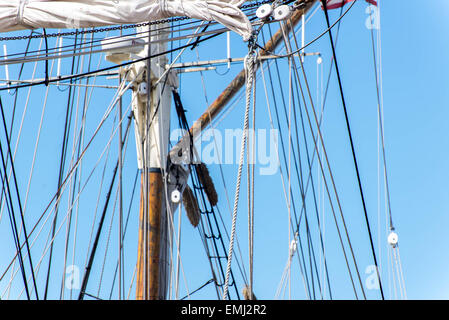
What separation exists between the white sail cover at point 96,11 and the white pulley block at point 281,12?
1.42 feet

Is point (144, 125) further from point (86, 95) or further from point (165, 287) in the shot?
point (165, 287)

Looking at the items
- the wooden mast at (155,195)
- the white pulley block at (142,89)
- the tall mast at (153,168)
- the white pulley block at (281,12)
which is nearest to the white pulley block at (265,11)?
the white pulley block at (281,12)

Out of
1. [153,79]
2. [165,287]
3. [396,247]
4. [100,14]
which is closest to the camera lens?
[100,14]

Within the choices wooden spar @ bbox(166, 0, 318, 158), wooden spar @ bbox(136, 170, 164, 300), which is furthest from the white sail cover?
wooden spar @ bbox(166, 0, 318, 158)

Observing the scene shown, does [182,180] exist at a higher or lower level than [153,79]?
lower

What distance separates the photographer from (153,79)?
10258 millimetres

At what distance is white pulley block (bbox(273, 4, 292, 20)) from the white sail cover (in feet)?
1.42

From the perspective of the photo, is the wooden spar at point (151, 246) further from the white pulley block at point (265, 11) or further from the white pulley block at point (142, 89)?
the white pulley block at point (265, 11)

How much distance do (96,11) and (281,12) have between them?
1.68 meters
